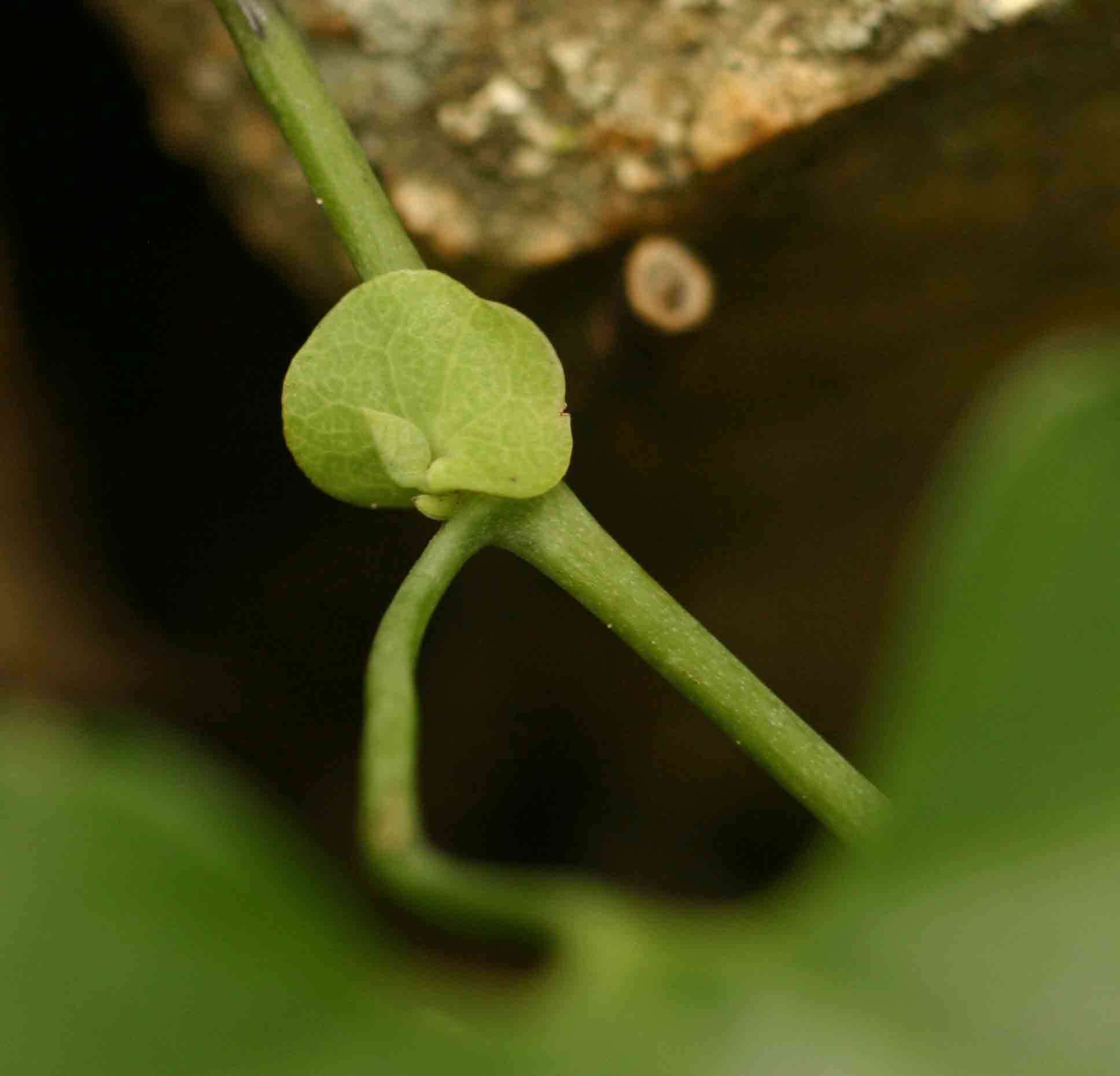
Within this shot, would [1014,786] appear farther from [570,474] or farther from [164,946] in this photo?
[570,474]

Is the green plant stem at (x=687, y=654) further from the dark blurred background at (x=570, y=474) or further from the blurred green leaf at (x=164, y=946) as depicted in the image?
the dark blurred background at (x=570, y=474)

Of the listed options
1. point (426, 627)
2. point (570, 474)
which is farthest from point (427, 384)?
point (570, 474)

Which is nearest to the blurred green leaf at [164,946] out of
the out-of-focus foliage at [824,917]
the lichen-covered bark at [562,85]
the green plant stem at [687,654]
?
the out-of-focus foliage at [824,917]

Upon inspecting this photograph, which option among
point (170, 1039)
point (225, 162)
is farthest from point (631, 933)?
point (225, 162)

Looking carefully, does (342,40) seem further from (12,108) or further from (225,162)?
(12,108)

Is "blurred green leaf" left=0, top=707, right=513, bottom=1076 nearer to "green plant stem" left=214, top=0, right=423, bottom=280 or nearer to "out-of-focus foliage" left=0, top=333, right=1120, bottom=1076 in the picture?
"out-of-focus foliage" left=0, top=333, right=1120, bottom=1076

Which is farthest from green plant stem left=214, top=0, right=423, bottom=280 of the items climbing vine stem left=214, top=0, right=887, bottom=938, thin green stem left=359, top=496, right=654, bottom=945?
thin green stem left=359, top=496, right=654, bottom=945
